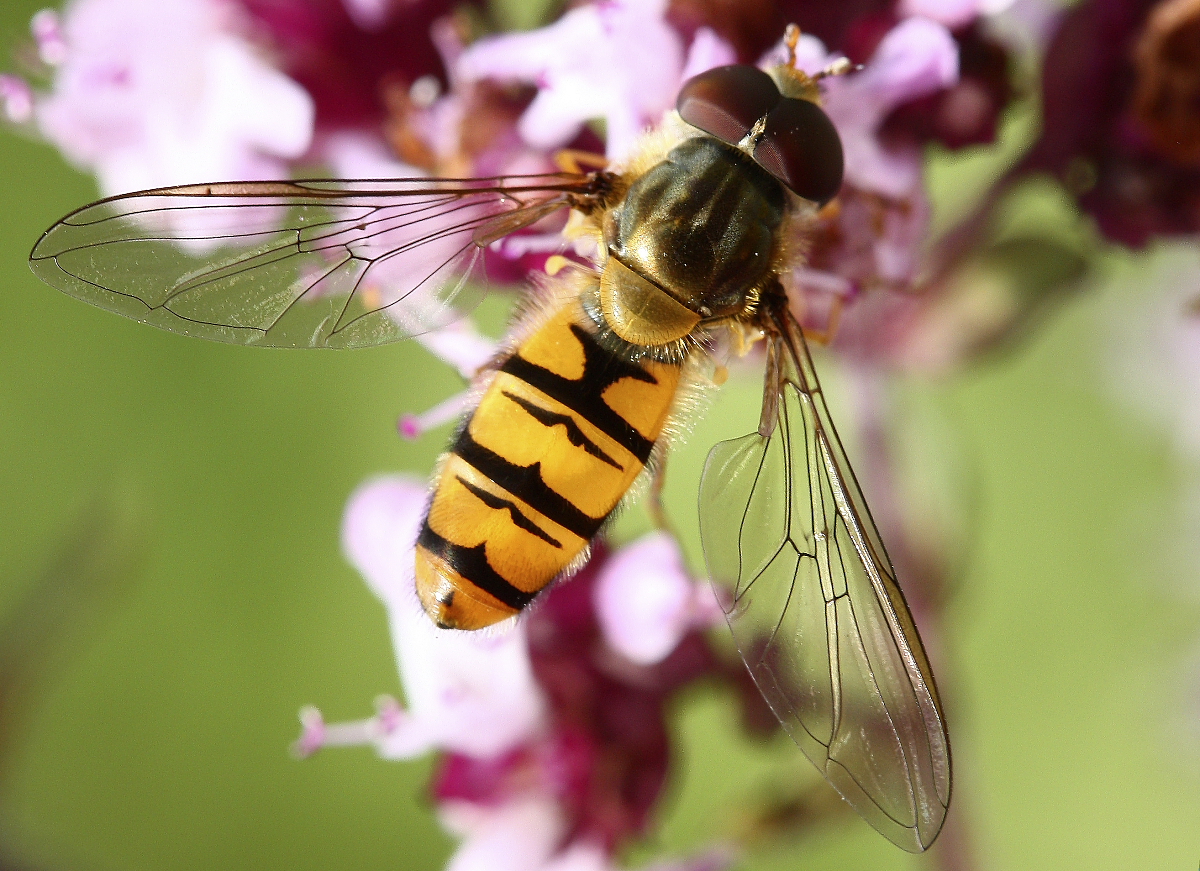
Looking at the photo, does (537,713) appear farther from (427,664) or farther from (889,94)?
(889,94)

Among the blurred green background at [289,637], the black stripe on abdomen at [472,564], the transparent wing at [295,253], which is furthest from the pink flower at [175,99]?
the blurred green background at [289,637]

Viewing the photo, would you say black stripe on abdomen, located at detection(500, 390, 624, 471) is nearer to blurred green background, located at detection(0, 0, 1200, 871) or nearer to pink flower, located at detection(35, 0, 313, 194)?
pink flower, located at detection(35, 0, 313, 194)

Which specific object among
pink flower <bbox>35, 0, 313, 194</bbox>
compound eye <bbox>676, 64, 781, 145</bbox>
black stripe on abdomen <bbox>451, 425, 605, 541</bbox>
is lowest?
black stripe on abdomen <bbox>451, 425, 605, 541</bbox>

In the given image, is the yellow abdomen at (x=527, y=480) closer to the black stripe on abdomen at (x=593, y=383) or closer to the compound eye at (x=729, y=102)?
the black stripe on abdomen at (x=593, y=383)

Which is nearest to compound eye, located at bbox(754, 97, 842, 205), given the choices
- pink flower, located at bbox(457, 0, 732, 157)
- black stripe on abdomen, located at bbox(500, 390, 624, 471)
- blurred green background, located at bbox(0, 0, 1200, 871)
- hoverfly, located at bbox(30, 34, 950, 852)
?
hoverfly, located at bbox(30, 34, 950, 852)

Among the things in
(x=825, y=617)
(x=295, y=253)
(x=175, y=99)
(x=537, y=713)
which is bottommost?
(x=825, y=617)

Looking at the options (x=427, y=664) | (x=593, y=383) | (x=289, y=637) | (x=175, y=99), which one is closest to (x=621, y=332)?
(x=593, y=383)
